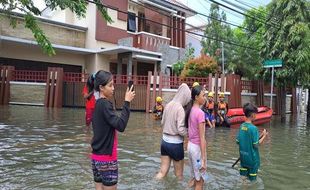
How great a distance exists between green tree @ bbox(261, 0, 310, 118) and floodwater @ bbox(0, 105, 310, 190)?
5.19 m

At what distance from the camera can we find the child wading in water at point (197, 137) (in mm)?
5477

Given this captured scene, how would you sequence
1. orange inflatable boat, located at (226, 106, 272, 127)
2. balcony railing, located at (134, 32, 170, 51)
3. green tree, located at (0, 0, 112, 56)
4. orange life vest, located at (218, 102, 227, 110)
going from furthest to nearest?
balcony railing, located at (134, 32, 170, 51) < orange inflatable boat, located at (226, 106, 272, 127) < orange life vest, located at (218, 102, 227, 110) < green tree, located at (0, 0, 112, 56)

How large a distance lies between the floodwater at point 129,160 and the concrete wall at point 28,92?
9.58m

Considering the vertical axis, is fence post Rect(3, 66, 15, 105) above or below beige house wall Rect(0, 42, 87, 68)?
below

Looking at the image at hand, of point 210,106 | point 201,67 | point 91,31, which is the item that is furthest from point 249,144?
point 91,31

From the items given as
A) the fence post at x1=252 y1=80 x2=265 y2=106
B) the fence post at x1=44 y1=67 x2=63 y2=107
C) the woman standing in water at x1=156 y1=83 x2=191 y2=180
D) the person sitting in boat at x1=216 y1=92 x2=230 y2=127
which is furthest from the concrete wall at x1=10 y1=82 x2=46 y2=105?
the woman standing in water at x1=156 y1=83 x2=191 y2=180

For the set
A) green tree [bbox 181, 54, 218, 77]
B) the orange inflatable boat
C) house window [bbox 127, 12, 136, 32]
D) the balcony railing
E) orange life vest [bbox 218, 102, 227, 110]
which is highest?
house window [bbox 127, 12, 136, 32]

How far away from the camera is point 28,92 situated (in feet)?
77.5

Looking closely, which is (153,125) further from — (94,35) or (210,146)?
(94,35)

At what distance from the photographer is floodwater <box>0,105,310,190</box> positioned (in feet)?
21.5

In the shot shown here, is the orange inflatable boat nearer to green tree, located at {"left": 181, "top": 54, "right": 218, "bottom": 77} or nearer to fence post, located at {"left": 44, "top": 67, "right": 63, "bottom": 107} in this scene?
green tree, located at {"left": 181, "top": 54, "right": 218, "bottom": 77}

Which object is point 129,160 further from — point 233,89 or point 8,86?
point 8,86

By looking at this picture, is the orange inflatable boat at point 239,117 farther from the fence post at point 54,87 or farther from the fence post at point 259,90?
the fence post at point 54,87

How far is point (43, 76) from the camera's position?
24031mm
